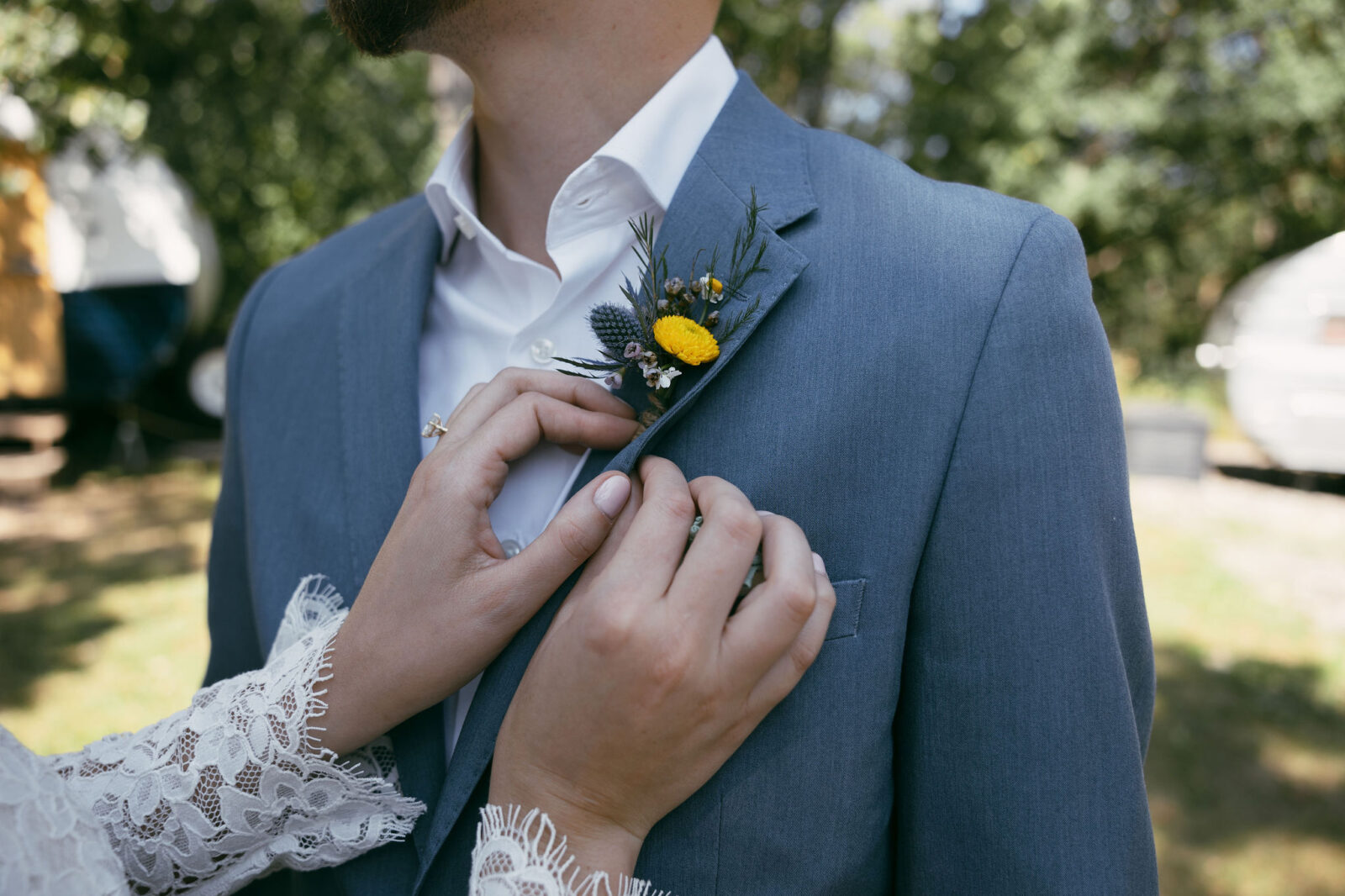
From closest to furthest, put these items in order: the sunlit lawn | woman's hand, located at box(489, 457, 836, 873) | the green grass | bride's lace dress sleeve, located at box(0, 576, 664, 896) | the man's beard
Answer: woman's hand, located at box(489, 457, 836, 873)
bride's lace dress sleeve, located at box(0, 576, 664, 896)
the man's beard
the green grass
the sunlit lawn

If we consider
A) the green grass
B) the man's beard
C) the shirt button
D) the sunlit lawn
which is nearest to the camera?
the man's beard

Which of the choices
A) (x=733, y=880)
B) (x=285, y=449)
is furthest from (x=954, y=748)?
(x=285, y=449)

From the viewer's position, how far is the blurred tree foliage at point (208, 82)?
5.47 m

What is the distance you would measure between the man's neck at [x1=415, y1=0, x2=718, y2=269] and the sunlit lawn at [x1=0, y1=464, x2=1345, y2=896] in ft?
12.8

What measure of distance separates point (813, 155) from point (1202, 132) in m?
13.9

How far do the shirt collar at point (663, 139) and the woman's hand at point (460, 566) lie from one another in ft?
1.32

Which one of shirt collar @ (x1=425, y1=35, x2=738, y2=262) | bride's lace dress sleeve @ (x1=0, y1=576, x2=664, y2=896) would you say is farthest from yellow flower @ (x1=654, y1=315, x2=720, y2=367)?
bride's lace dress sleeve @ (x1=0, y1=576, x2=664, y2=896)

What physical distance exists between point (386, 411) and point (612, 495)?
519mm

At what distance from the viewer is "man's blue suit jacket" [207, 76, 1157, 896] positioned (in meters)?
1.12

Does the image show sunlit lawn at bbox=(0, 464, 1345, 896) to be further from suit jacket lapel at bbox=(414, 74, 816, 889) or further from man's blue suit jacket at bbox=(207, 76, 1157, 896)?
suit jacket lapel at bbox=(414, 74, 816, 889)

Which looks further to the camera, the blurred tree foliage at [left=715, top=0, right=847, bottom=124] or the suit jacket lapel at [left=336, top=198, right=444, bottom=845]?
the blurred tree foliage at [left=715, top=0, right=847, bottom=124]

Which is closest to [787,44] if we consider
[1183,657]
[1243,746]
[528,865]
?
[1183,657]

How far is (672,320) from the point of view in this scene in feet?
3.80

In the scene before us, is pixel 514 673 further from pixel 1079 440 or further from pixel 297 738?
pixel 1079 440
